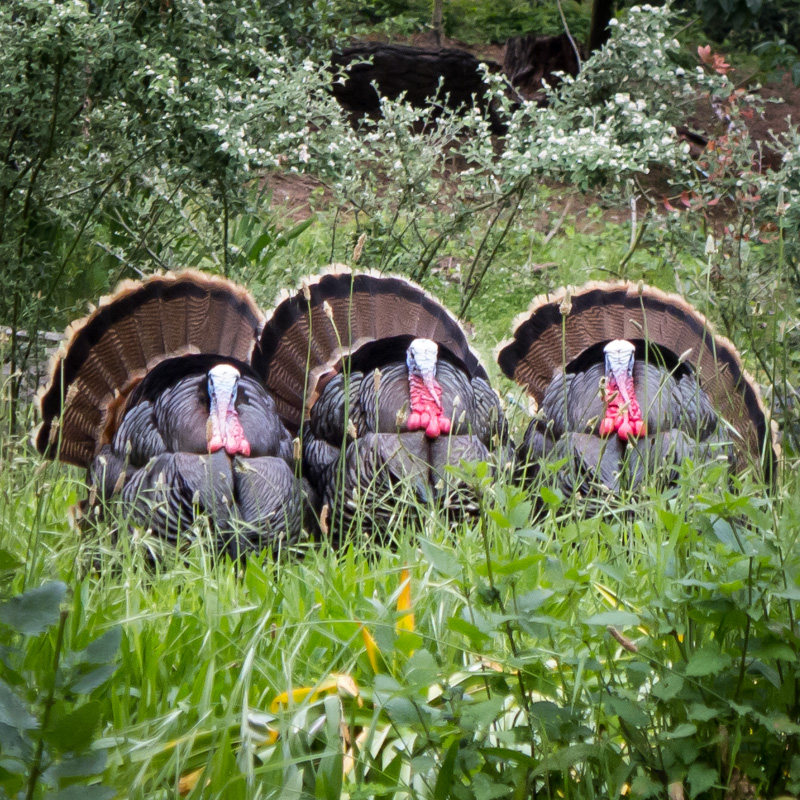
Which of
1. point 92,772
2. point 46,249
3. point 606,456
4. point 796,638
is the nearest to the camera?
point 92,772

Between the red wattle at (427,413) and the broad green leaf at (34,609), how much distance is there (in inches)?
90.6

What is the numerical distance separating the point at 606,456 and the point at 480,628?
2.02 meters

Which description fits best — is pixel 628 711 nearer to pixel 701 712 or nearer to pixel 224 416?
pixel 701 712

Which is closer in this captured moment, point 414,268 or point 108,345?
point 108,345

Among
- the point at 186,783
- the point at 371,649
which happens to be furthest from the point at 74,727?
the point at 371,649

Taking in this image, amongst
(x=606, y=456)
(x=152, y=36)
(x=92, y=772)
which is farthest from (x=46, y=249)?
(x=92, y=772)

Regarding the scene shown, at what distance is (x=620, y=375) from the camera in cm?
377

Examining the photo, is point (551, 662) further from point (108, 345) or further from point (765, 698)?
point (108, 345)

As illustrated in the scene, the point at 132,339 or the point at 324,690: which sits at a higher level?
the point at 132,339

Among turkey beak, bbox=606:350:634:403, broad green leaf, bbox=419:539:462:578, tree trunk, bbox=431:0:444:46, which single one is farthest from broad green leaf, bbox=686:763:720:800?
tree trunk, bbox=431:0:444:46

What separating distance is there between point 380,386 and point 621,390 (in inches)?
32.7

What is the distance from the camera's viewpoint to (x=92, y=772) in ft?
4.17

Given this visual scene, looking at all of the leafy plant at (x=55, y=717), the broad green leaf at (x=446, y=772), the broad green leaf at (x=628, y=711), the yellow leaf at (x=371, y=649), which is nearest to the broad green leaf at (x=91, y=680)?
the leafy plant at (x=55, y=717)

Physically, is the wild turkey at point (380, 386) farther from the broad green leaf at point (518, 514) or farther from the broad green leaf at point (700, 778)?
the broad green leaf at point (700, 778)
